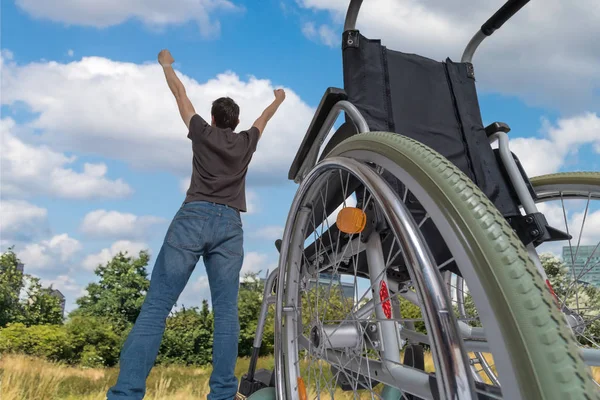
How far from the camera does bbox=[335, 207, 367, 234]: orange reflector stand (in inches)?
50.3

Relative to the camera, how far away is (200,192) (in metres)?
1.97

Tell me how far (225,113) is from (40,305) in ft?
16.3

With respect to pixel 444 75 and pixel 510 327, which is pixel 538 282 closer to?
pixel 510 327

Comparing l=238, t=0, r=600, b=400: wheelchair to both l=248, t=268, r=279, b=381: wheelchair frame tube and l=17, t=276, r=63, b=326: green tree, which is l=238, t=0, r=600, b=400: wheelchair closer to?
l=248, t=268, r=279, b=381: wheelchair frame tube

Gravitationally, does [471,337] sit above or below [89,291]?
below

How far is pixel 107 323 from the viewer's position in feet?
17.3

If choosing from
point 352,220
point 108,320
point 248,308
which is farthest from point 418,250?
point 108,320

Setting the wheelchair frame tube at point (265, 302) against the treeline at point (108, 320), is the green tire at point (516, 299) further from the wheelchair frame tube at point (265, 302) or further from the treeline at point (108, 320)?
→ the treeline at point (108, 320)

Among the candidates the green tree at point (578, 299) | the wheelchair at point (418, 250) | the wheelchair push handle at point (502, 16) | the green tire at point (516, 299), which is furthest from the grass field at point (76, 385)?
the green tire at point (516, 299)

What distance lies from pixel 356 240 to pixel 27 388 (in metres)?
2.24

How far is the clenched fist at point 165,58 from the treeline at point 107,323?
2.50 meters

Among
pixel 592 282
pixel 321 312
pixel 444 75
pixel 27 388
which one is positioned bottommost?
pixel 27 388

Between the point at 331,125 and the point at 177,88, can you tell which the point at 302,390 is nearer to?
the point at 331,125

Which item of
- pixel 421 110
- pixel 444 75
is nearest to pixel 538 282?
pixel 421 110
